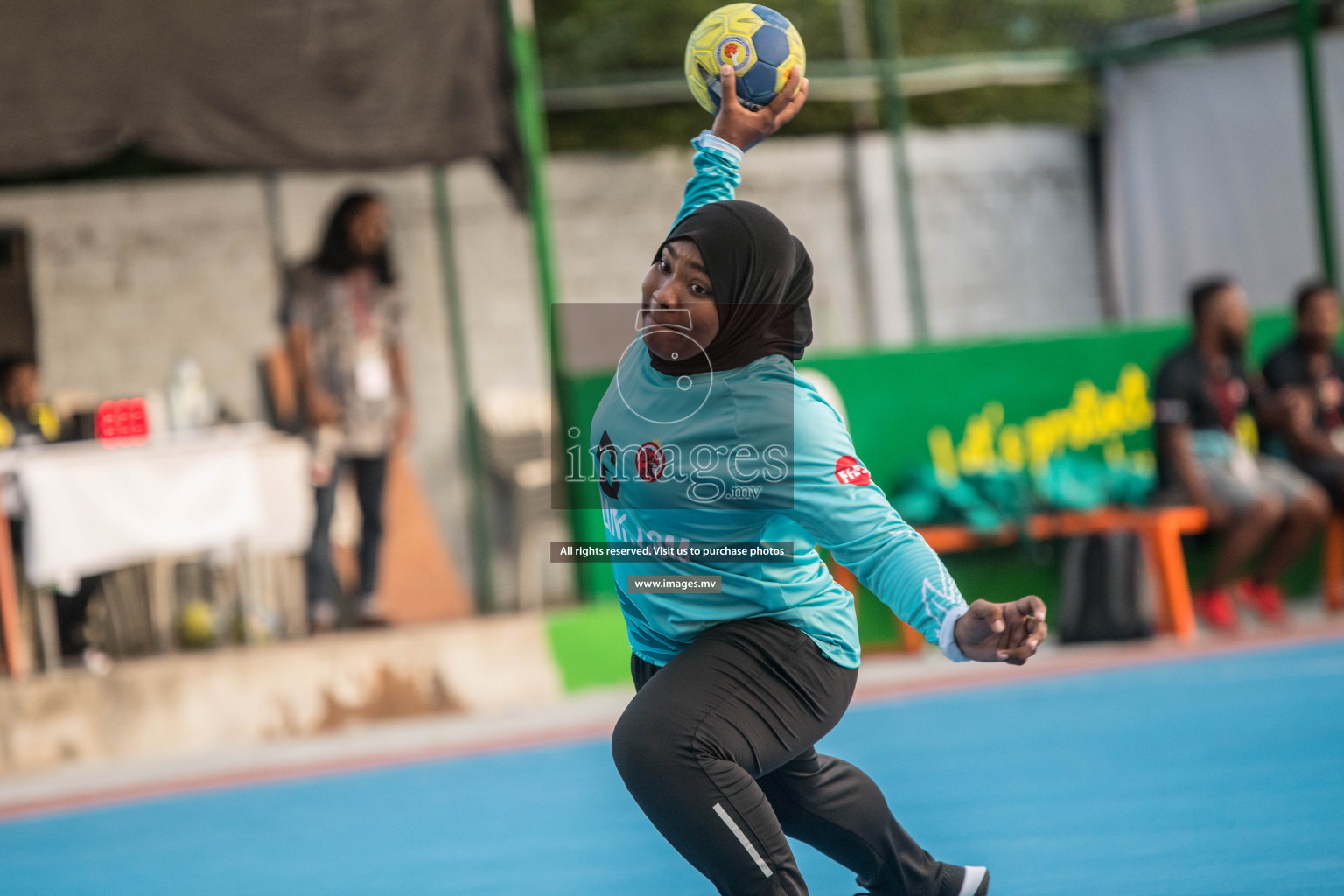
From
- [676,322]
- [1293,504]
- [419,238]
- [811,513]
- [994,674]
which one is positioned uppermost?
[419,238]

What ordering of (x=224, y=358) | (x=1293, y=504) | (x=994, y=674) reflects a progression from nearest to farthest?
(x=994, y=674)
(x=1293, y=504)
(x=224, y=358)

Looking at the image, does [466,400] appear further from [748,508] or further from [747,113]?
[748,508]

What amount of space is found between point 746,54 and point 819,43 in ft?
35.3

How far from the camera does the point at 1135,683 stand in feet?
23.6

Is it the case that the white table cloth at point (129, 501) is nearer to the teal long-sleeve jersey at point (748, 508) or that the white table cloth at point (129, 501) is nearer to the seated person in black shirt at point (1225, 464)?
the seated person in black shirt at point (1225, 464)

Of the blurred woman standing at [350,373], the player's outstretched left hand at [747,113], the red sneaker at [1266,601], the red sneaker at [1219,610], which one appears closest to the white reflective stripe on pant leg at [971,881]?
the player's outstretched left hand at [747,113]

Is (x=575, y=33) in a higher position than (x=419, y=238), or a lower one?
higher

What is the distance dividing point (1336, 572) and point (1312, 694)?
2.66 metres

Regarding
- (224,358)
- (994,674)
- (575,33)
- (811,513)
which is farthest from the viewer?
(575,33)

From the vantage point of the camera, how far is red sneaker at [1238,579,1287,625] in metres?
8.62

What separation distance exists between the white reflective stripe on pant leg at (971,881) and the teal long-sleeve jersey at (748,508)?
0.61 m

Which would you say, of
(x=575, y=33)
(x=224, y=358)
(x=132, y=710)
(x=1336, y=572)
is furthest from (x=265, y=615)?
(x=575, y=33)

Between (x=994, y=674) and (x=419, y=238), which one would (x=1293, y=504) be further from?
(x=419, y=238)

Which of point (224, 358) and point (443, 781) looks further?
point (224, 358)
